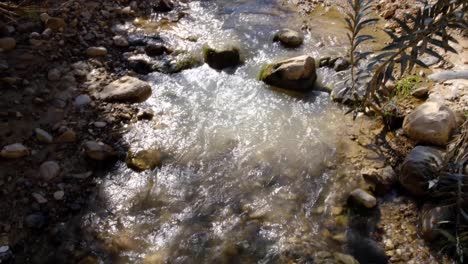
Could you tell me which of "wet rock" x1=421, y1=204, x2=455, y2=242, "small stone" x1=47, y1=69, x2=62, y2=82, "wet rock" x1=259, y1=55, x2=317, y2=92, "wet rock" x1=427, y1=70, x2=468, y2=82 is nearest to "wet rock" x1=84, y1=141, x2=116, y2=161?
"small stone" x1=47, y1=69, x2=62, y2=82

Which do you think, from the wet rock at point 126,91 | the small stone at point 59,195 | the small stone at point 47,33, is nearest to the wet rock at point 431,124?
the wet rock at point 126,91

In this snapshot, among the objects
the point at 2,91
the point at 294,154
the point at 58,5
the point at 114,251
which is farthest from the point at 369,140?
the point at 58,5

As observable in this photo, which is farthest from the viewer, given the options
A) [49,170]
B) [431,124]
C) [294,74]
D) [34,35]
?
[34,35]

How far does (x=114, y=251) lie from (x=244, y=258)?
0.91 meters

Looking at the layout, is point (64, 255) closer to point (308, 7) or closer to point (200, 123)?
point (200, 123)

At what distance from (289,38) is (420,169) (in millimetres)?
2387

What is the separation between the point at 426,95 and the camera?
3951 mm

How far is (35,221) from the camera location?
290 centimetres

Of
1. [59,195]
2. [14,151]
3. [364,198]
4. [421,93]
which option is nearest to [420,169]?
[364,198]

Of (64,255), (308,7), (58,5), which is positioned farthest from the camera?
(308,7)

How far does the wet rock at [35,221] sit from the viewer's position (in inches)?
114

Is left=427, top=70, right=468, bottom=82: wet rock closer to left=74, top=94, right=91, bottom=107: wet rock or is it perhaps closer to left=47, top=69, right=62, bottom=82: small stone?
left=74, top=94, right=91, bottom=107: wet rock

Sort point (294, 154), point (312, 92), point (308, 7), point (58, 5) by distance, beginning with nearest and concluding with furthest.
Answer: point (294, 154), point (312, 92), point (58, 5), point (308, 7)

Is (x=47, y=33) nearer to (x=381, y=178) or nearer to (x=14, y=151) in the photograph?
(x=14, y=151)
